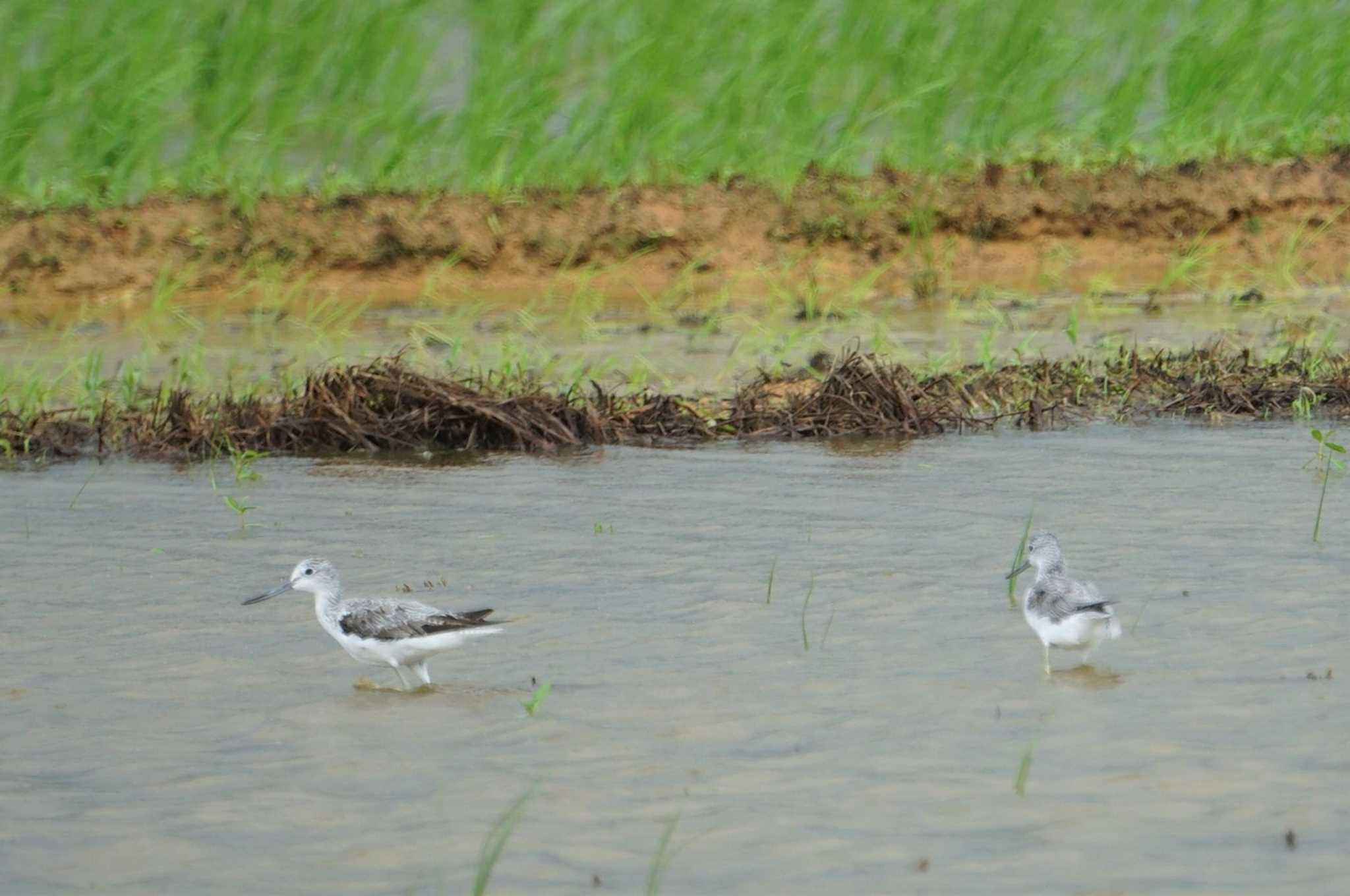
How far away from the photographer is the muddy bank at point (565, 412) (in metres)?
8.43

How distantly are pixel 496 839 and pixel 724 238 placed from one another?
8.08 meters

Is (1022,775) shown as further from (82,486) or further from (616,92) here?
(616,92)

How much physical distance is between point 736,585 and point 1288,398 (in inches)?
143

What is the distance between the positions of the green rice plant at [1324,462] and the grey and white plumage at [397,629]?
287 cm

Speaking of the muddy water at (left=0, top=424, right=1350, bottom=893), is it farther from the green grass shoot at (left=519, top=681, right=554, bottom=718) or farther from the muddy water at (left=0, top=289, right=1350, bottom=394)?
the muddy water at (left=0, top=289, right=1350, bottom=394)

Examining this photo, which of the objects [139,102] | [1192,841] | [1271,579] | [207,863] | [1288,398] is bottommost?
[207,863]

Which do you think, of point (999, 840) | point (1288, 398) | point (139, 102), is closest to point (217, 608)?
point (999, 840)

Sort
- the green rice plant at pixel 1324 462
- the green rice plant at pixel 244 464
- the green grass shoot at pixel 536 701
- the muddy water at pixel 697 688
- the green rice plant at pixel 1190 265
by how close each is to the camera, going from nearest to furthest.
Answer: the muddy water at pixel 697 688, the green grass shoot at pixel 536 701, the green rice plant at pixel 1324 462, the green rice plant at pixel 244 464, the green rice plant at pixel 1190 265

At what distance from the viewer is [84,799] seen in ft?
14.8

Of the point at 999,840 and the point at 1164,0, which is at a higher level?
the point at 1164,0

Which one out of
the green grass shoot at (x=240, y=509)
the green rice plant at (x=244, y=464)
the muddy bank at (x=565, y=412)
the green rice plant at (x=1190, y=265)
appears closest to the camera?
the green grass shoot at (x=240, y=509)

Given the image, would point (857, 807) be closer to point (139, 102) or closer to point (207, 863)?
point (207, 863)

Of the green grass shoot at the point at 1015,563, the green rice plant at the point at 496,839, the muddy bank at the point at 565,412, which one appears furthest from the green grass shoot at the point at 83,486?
the green rice plant at the point at 496,839

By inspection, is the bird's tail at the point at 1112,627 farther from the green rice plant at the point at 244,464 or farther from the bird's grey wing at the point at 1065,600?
the green rice plant at the point at 244,464
